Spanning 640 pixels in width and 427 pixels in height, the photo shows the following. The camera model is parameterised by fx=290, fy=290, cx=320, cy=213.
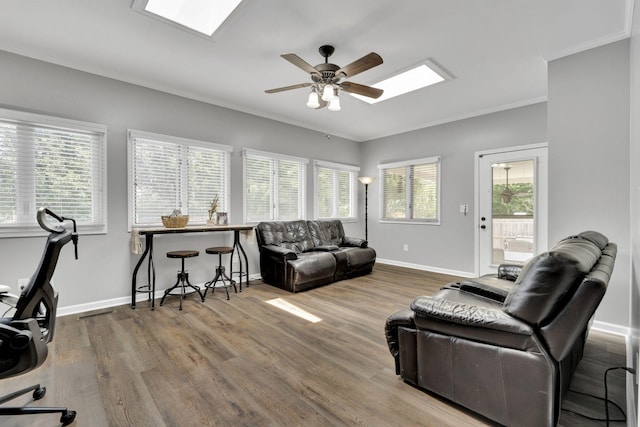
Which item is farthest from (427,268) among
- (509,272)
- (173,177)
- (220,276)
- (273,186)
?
(173,177)

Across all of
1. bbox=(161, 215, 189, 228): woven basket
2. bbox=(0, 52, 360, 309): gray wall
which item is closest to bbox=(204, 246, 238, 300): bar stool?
bbox=(0, 52, 360, 309): gray wall

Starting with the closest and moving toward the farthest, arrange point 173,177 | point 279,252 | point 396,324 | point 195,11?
point 396,324
point 195,11
point 173,177
point 279,252

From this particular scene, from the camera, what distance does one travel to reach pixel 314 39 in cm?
280

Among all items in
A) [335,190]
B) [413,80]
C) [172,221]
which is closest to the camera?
[172,221]

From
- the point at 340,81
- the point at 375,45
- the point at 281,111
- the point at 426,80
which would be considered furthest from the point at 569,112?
the point at 281,111

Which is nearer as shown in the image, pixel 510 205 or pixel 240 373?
pixel 240 373

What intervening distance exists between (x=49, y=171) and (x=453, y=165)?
5718mm

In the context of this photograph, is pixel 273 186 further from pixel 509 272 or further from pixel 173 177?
pixel 509 272

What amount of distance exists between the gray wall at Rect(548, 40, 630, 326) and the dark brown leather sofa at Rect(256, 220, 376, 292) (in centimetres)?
269

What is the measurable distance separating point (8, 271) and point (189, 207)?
1880 millimetres

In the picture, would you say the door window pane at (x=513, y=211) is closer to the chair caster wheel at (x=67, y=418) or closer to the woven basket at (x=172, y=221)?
the woven basket at (x=172, y=221)

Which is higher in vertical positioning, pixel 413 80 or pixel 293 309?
pixel 413 80

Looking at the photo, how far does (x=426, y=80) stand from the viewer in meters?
3.73

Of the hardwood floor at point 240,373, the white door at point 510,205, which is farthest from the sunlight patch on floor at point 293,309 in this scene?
the white door at point 510,205
